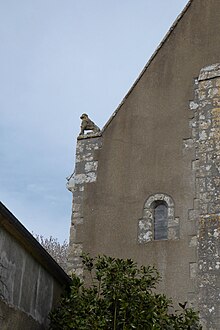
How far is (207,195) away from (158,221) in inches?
30.0

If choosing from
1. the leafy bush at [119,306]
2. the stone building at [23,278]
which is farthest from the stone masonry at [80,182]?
the leafy bush at [119,306]

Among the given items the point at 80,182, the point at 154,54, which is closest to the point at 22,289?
the point at 80,182

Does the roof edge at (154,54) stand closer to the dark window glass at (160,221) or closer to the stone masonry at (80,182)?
the stone masonry at (80,182)

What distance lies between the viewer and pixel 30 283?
7.14 metres

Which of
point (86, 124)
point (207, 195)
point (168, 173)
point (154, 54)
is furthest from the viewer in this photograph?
point (86, 124)

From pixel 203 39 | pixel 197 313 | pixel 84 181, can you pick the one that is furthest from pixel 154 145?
pixel 197 313

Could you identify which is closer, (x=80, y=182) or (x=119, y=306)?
(x=119, y=306)

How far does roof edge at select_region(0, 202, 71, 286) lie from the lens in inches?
241

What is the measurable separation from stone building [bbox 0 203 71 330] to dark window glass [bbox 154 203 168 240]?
1414 mm

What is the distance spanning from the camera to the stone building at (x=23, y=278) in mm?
6301

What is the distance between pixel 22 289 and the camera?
22.5 ft

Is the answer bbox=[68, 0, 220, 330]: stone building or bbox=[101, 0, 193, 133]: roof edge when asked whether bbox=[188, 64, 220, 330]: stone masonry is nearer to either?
bbox=[68, 0, 220, 330]: stone building

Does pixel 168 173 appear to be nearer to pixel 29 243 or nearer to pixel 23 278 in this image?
pixel 29 243

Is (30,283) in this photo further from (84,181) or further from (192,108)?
(192,108)
